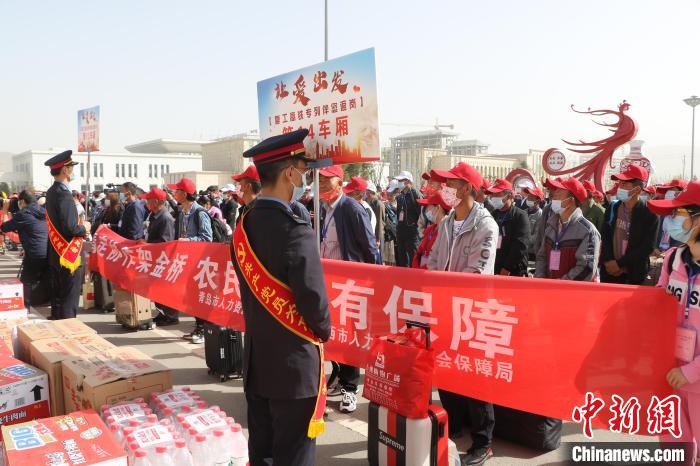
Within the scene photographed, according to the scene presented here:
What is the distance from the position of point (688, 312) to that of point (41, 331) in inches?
184

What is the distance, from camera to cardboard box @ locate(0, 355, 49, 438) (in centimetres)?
339

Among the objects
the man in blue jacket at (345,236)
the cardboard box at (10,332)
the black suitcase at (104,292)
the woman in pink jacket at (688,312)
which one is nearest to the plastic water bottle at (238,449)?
the man in blue jacket at (345,236)

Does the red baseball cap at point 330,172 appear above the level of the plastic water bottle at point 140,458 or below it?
above

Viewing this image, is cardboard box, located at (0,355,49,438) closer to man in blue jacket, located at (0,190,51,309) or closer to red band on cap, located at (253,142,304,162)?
red band on cap, located at (253,142,304,162)

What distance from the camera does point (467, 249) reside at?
12.9 feet

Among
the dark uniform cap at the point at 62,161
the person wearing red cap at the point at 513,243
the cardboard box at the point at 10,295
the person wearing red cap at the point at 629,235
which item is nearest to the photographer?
the cardboard box at the point at 10,295

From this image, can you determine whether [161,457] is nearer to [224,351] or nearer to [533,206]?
[224,351]

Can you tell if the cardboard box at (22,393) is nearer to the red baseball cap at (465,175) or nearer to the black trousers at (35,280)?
the black trousers at (35,280)

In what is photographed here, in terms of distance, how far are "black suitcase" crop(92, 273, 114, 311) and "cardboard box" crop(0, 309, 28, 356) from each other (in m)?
3.33

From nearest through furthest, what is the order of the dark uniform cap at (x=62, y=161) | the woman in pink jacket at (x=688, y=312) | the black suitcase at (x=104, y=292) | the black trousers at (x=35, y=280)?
the woman in pink jacket at (x=688, y=312)
the dark uniform cap at (x=62, y=161)
the black trousers at (x=35, y=280)
the black suitcase at (x=104, y=292)

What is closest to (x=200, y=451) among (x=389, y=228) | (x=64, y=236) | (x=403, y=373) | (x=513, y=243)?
(x=403, y=373)

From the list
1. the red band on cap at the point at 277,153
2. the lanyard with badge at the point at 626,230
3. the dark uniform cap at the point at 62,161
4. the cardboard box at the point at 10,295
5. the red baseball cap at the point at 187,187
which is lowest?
the cardboard box at the point at 10,295

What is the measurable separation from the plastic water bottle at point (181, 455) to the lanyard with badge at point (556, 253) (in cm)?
353

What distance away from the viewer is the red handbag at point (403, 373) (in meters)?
3.15
